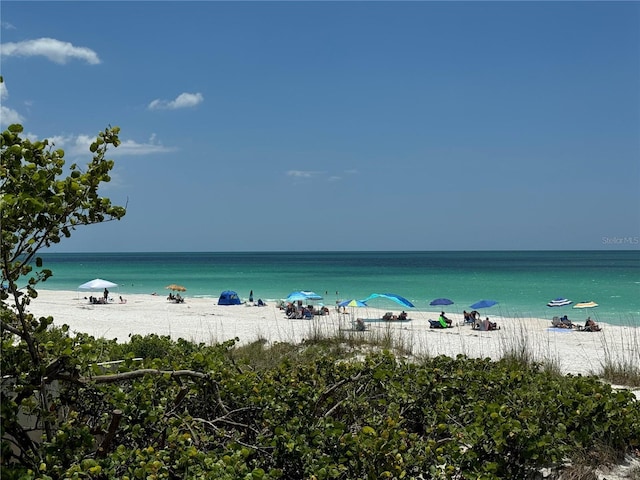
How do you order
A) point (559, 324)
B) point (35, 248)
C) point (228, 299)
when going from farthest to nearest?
point (228, 299) → point (559, 324) → point (35, 248)

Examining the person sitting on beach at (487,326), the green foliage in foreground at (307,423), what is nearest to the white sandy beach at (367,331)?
the person sitting on beach at (487,326)

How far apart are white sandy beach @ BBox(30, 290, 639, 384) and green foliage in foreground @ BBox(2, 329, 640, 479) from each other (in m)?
5.32

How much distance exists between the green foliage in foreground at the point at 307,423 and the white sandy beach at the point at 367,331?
532 centimetres

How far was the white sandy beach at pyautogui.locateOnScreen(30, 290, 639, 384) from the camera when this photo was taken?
11828mm

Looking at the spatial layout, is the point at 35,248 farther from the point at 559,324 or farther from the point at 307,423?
the point at 559,324

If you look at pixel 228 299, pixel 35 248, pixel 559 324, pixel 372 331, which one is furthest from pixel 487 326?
pixel 35 248

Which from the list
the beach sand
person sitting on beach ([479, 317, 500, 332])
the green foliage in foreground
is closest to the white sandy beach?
the beach sand

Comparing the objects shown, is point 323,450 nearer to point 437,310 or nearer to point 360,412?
point 360,412

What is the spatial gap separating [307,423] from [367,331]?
9.54 metres

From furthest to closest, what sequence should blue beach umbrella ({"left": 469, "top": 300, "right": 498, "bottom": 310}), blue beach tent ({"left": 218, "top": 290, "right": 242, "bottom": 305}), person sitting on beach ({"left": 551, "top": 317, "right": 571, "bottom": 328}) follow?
blue beach tent ({"left": 218, "top": 290, "right": 242, "bottom": 305}) → blue beach umbrella ({"left": 469, "top": 300, "right": 498, "bottom": 310}) → person sitting on beach ({"left": 551, "top": 317, "right": 571, "bottom": 328})

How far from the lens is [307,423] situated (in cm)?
289

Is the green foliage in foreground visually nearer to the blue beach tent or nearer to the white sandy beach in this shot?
the white sandy beach

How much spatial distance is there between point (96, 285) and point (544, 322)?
2279 cm

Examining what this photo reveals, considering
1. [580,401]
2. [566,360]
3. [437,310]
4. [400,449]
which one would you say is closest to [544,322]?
[437,310]
